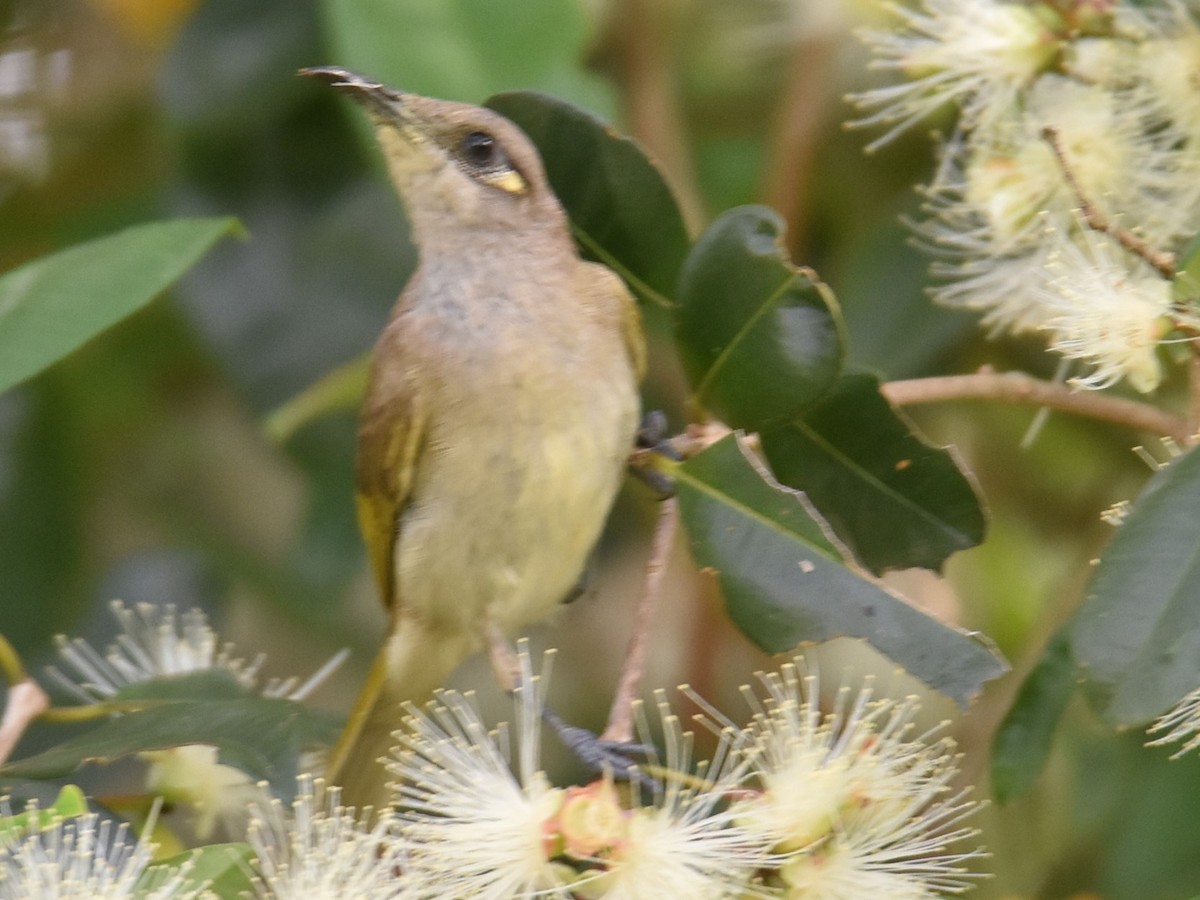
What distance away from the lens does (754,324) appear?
5.00ft

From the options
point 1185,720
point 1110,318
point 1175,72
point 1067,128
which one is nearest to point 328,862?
point 1185,720

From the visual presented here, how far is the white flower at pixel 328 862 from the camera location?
1.34 m

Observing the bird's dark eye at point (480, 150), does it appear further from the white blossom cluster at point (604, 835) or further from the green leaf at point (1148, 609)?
the green leaf at point (1148, 609)

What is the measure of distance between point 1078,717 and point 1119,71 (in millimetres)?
952

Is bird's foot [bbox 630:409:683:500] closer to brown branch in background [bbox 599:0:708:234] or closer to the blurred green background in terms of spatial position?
the blurred green background

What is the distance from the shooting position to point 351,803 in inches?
70.7

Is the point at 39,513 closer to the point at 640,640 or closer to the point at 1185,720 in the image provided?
the point at 640,640

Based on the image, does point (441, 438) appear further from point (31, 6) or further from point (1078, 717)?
point (31, 6)

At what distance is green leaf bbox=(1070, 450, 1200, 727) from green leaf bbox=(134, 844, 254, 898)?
75 centimetres

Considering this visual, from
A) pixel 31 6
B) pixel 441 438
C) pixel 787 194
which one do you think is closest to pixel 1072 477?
pixel 787 194

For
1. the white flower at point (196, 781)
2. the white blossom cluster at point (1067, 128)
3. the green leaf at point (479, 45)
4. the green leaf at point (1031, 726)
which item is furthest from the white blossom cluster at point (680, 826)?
the green leaf at point (479, 45)

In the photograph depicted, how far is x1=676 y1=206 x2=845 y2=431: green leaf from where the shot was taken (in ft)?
4.83

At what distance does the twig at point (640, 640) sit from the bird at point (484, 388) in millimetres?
275

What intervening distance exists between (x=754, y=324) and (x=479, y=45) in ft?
2.46
